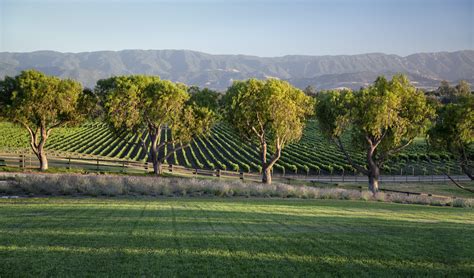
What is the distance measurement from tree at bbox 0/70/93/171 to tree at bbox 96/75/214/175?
311 centimetres

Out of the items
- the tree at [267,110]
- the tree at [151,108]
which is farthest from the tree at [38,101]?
the tree at [267,110]

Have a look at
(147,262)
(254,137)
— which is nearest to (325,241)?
(147,262)

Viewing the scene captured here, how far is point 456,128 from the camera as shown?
3406cm

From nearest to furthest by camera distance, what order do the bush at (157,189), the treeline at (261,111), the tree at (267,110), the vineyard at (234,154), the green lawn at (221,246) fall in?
the green lawn at (221,246), the bush at (157,189), the treeline at (261,111), the tree at (267,110), the vineyard at (234,154)

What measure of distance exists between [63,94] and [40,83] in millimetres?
1950

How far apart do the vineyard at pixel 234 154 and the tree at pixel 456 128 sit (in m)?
22.4

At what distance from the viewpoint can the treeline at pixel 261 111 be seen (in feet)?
110

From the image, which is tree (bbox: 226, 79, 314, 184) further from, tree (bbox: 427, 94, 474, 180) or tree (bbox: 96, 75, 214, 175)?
tree (bbox: 427, 94, 474, 180)

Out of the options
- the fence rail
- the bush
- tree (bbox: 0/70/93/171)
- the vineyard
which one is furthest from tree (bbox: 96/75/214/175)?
the bush

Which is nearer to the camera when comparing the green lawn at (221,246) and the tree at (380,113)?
the green lawn at (221,246)

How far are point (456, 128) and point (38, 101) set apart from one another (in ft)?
111

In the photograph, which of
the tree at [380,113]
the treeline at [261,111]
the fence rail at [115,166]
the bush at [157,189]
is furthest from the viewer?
the fence rail at [115,166]

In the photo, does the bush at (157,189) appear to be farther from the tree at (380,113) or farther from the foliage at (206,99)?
the foliage at (206,99)

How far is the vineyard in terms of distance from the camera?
60531 millimetres
